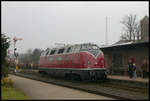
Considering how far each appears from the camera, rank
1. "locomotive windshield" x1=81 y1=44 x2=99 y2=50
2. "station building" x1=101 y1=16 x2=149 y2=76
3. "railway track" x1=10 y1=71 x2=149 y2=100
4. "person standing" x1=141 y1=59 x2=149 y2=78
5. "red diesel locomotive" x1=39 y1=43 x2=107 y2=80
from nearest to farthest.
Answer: "railway track" x1=10 y1=71 x2=149 y2=100, "red diesel locomotive" x1=39 y1=43 x2=107 y2=80, "person standing" x1=141 y1=59 x2=149 y2=78, "locomotive windshield" x1=81 y1=44 x2=99 y2=50, "station building" x1=101 y1=16 x2=149 y2=76

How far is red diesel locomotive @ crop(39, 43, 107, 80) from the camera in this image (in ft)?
55.8

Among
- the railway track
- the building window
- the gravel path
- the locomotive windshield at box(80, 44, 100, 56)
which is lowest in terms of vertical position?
the gravel path

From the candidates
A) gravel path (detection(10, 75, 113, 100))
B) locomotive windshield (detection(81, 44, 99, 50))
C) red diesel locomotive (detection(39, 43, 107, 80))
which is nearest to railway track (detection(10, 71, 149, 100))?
gravel path (detection(10, 75, 113, 100))

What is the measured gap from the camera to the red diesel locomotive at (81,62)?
17.0 metres

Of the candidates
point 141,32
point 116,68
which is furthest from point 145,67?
point 141,32

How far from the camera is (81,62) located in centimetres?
1719

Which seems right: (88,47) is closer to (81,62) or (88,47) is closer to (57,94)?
(81,62)

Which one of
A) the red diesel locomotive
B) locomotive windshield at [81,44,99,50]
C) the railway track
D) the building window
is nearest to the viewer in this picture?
the railway track

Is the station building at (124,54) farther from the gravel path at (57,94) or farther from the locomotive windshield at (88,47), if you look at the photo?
the gravel path at (57,94)

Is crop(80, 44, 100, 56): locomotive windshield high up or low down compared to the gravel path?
up

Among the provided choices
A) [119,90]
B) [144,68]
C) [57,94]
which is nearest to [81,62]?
[119,90]

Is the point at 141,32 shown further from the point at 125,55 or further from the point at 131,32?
the point at 125,55

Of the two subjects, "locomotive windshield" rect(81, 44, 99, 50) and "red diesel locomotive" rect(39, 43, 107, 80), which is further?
"locomotive windshield" rect(81, 44, 99, 50)

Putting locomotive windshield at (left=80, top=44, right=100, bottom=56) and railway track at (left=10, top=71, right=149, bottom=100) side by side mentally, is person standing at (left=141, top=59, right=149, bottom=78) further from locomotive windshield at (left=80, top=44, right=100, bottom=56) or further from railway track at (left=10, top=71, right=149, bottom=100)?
locomotive windshield at (left=80, top=44, right=100, bottom=56)
